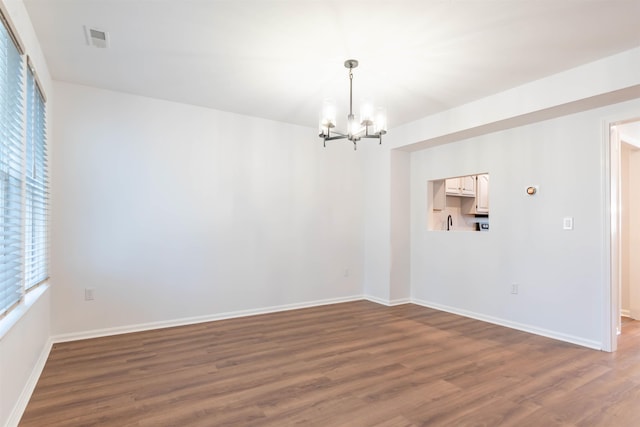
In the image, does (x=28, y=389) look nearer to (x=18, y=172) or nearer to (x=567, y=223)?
(x=18, y=172)

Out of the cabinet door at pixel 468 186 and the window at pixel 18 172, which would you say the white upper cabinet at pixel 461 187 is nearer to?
the cabinet door at pixel 468 186

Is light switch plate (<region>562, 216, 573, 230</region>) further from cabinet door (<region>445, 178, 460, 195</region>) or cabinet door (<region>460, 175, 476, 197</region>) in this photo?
cabinet door (<region>460, 175, 476, 197</region>)

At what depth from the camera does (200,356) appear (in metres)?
3.18

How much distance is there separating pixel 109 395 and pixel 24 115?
2.00 metres

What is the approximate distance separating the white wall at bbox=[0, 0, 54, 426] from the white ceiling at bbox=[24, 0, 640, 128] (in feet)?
0.58

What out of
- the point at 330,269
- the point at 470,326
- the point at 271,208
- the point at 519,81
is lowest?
the point at 470,326

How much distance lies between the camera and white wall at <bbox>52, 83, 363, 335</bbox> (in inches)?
144

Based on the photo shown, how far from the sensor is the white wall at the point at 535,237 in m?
3.46

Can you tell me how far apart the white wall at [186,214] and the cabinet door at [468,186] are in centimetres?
192

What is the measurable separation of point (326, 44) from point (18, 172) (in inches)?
92.2

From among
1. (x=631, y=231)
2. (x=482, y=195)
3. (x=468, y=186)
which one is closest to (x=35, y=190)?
(x=468, y=186)

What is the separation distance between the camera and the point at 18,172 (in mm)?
2303

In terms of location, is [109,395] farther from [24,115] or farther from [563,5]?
[563,5]

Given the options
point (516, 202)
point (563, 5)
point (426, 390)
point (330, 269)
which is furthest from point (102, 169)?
point (516, 202)
